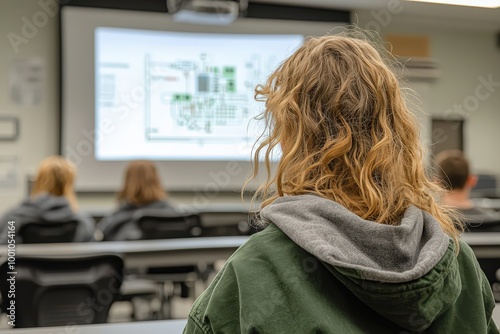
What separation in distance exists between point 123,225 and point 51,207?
1.78 ft

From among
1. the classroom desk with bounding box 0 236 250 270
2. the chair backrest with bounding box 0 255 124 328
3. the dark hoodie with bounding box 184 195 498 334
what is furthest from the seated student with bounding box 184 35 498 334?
the classroom desk with bounding box 0 236 250 270

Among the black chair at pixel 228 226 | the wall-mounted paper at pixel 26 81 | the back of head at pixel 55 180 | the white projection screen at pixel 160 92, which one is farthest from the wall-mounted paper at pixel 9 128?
the back of head at pixel 55 180

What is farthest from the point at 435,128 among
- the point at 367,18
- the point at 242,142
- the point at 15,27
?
the point at 15,27

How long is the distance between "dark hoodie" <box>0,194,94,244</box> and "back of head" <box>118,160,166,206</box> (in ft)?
1.89

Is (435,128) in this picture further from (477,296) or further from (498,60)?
(477,296)

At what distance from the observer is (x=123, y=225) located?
174 inches

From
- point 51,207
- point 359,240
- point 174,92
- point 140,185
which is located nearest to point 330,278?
point 359,240

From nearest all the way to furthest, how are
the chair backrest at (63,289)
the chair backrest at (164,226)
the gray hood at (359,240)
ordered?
1. the gray hood at (359,240)
2. the chair backrest at (63,289)
3. the chair backrest at (164,226)

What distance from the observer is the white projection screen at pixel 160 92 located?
24.1 feet

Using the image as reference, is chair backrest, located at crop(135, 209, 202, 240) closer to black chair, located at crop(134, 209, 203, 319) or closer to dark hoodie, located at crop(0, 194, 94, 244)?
black chair, located at crop(134, 209, 203, 319)

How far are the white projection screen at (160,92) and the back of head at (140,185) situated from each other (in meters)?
2.85

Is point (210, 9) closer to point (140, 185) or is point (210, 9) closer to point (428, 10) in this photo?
point (140, 185)

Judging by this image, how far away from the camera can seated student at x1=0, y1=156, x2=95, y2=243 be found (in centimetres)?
400

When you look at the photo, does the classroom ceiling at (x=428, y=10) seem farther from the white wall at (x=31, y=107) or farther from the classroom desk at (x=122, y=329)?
the classroom desk at (x=122, y=329)
